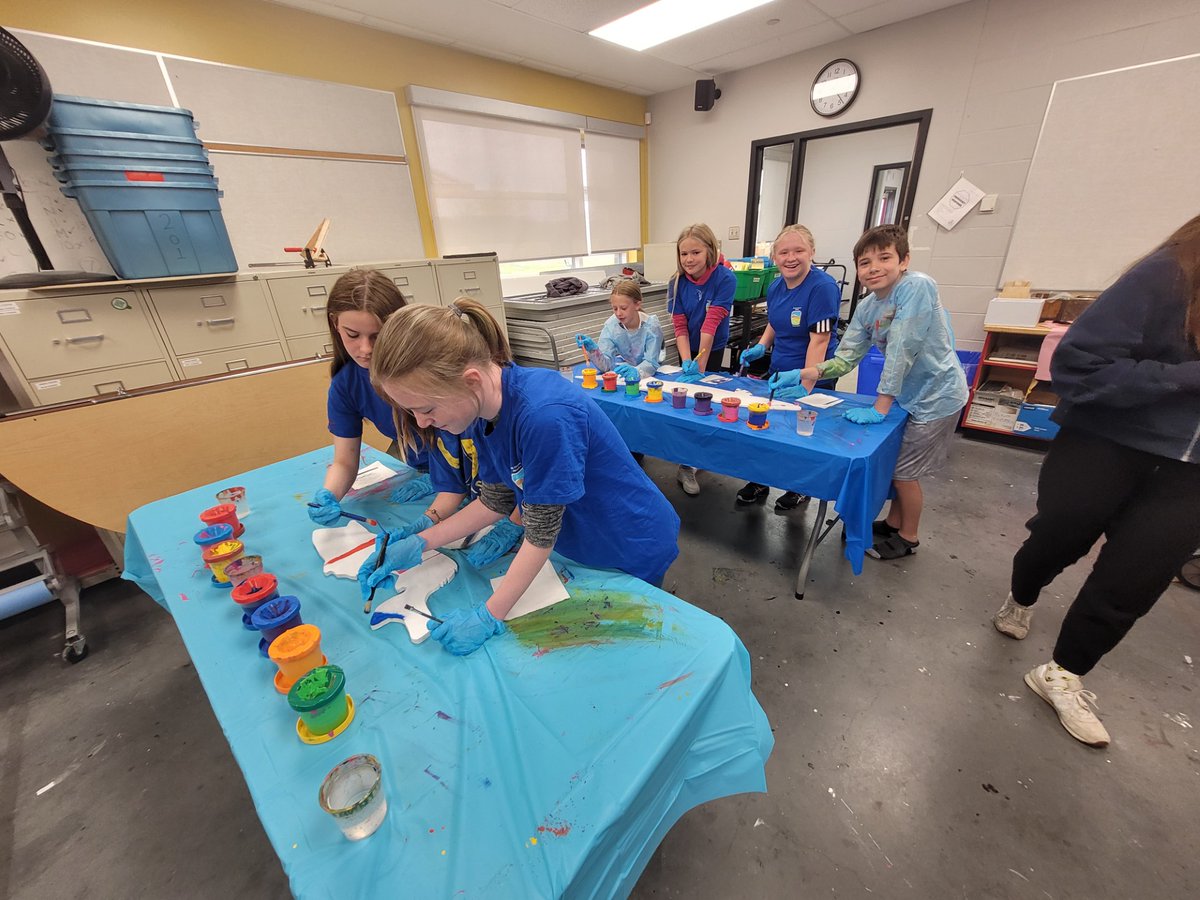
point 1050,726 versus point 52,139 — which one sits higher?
point 52,139

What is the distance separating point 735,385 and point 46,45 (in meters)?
3.63

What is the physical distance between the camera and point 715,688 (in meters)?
0.79

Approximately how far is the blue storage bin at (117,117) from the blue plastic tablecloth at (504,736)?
6.75ft

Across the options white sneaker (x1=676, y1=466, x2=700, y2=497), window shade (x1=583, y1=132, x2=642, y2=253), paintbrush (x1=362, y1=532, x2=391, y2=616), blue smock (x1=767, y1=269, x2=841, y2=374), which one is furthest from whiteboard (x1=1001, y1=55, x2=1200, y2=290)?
paintbrush (x1=362, y1=532, x2=391, y2=616)

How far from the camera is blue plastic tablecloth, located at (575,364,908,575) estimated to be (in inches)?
64.5

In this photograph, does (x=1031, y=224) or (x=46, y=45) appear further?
(x=1031, y=224)

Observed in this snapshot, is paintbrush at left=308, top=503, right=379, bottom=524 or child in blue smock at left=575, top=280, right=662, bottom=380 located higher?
child in blue smock at left=575, top=280, right=662, bottom=380

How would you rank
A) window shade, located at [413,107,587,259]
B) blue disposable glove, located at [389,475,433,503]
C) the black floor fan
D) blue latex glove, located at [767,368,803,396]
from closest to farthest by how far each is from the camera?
1. blue disposable glove, located at [389,475,433,503]
2. the black floor fan
3. blue latex glove, located at [767,368,803,396]
4. window shade, located at [413,107,587,259]

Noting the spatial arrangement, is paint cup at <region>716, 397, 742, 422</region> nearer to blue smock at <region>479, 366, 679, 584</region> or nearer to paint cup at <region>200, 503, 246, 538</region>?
blue smock at <region>479, 366, 679, 584</region>

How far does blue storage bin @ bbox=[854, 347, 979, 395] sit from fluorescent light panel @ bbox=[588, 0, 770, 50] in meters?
2.39

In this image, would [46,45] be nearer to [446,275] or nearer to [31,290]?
[31,290]

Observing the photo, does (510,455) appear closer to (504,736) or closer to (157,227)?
(504,736)

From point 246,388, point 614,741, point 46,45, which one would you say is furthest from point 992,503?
point 46,45

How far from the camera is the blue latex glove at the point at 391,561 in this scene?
102 centimetres
